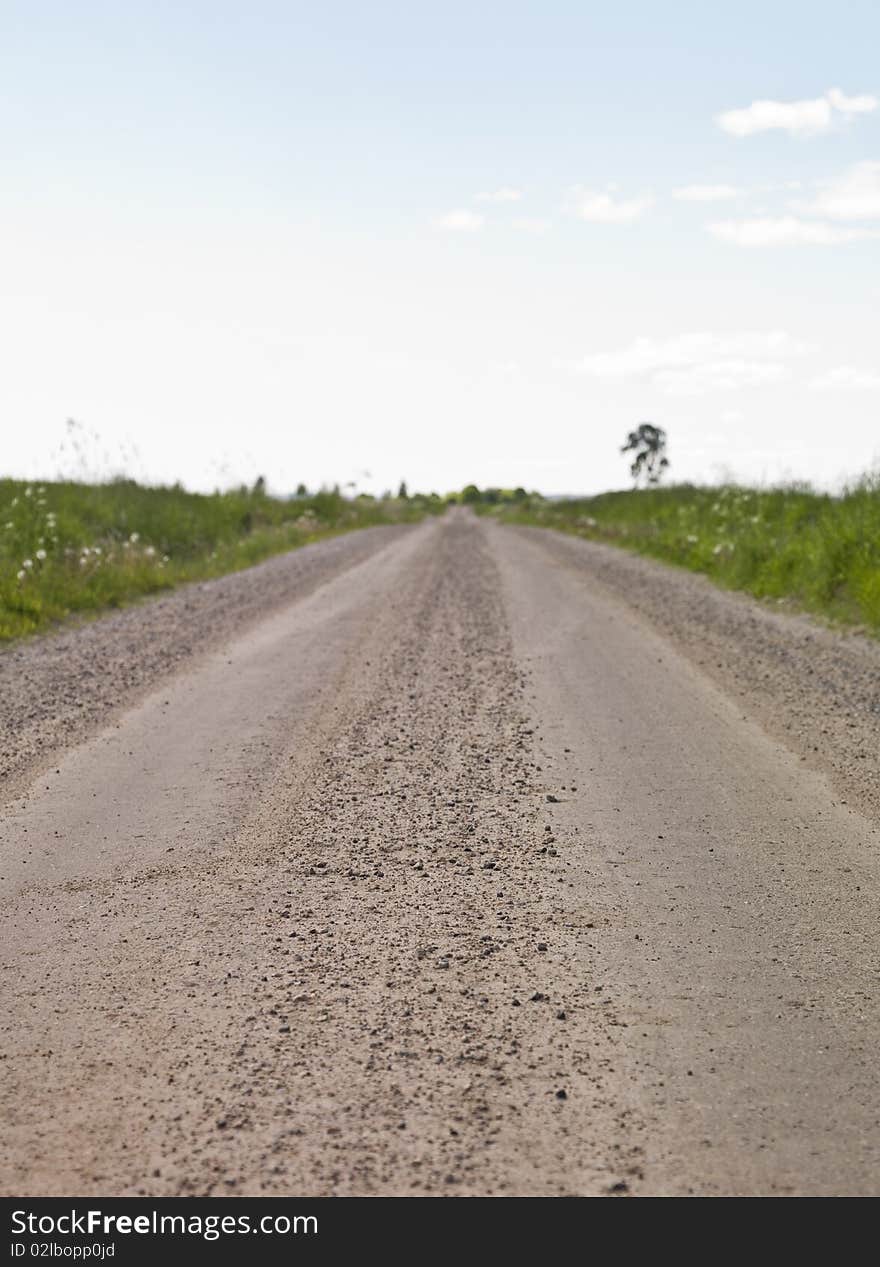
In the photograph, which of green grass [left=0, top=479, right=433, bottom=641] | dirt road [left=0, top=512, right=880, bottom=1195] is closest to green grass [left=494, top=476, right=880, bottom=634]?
dirt road [left=0, top=512, right=880, bottom=1195]

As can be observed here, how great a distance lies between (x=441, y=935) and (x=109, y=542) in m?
14.4

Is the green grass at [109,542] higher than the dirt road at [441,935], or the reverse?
the green grass at [109,542]

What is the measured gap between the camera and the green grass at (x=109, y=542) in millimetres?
13562

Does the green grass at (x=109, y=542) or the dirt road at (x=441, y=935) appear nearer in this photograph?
the dirt road at (x=441, y=935)

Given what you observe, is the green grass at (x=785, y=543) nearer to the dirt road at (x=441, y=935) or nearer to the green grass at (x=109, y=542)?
the dirt road at (x=441, y=935)

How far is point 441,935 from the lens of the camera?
4.14 m

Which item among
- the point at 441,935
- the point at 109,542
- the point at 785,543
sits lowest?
the point at 441,935

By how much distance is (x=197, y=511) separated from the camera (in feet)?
82.1

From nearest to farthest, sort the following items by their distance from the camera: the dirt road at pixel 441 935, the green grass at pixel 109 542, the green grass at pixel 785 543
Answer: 1. the dirt road at pixel 441 935
2. the green grass at pixel 785 543
3. the green grass at pixel 109 542

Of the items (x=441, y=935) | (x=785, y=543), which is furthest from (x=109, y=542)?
(x=441, y=935)

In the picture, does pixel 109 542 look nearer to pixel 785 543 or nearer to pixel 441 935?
pixel 785 543

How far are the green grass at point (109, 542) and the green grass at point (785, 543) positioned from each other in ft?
26.5

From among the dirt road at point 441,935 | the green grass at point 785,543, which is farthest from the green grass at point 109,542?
the green grass at point 785,543
